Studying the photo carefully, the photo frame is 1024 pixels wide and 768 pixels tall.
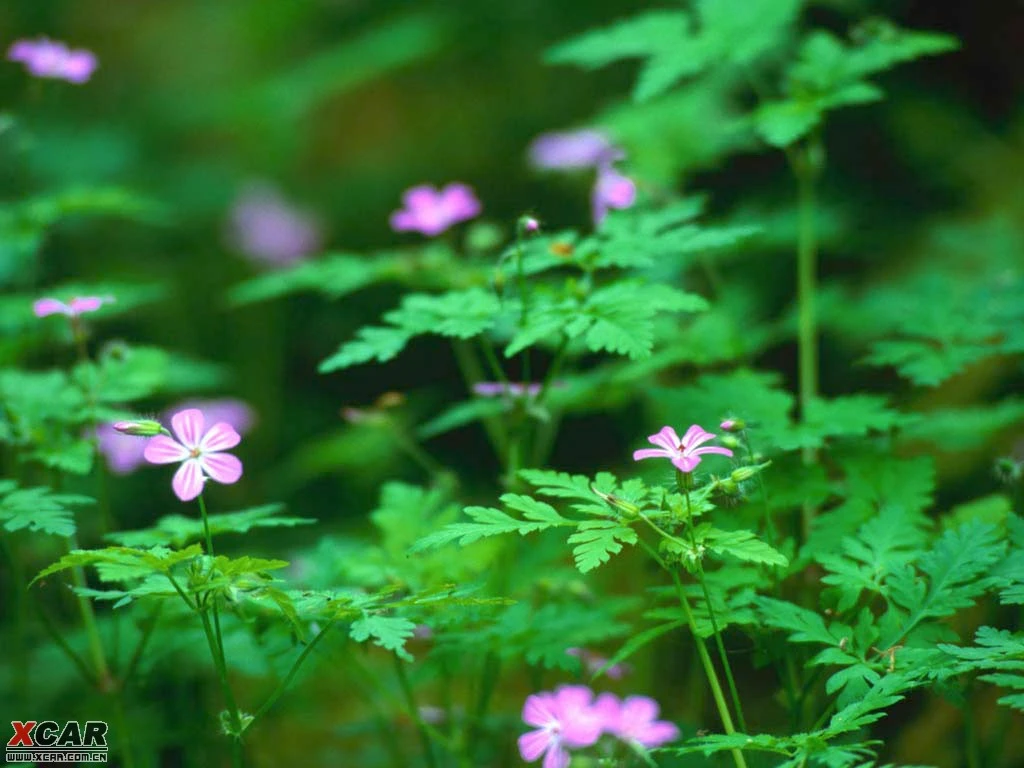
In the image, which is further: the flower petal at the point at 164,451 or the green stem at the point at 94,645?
the green stem at the point at 94,645

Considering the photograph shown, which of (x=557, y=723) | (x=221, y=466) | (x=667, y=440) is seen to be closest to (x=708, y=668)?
(x=557, y=723)

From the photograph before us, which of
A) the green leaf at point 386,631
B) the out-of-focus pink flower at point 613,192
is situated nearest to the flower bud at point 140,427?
the green leaf at point 386,631

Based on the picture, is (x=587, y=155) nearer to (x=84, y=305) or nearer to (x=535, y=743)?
(x=84, y=305)

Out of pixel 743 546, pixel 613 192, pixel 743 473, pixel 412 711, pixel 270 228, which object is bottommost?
pixel 412 711

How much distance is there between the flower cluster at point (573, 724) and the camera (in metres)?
1.52

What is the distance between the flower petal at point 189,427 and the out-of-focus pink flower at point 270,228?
3855mm

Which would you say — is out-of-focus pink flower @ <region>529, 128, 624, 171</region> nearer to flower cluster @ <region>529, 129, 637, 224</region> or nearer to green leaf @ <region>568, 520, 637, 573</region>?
flower cluster @ <region>529, 129, 637, 224</region>

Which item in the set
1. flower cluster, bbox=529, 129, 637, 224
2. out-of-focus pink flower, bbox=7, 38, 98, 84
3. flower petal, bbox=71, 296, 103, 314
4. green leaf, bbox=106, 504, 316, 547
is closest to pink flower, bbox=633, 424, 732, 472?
green leaf, bbox=106, 504, 316, 547

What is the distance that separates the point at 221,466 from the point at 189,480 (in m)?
0.06

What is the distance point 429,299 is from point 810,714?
3.72 ft

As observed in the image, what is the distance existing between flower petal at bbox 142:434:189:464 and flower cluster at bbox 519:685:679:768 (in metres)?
0.70

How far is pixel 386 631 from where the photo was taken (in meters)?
1.52

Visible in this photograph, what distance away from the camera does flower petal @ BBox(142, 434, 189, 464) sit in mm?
1646

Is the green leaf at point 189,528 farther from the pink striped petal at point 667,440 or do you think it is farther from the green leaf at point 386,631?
the pink striped petal at point 667,440
